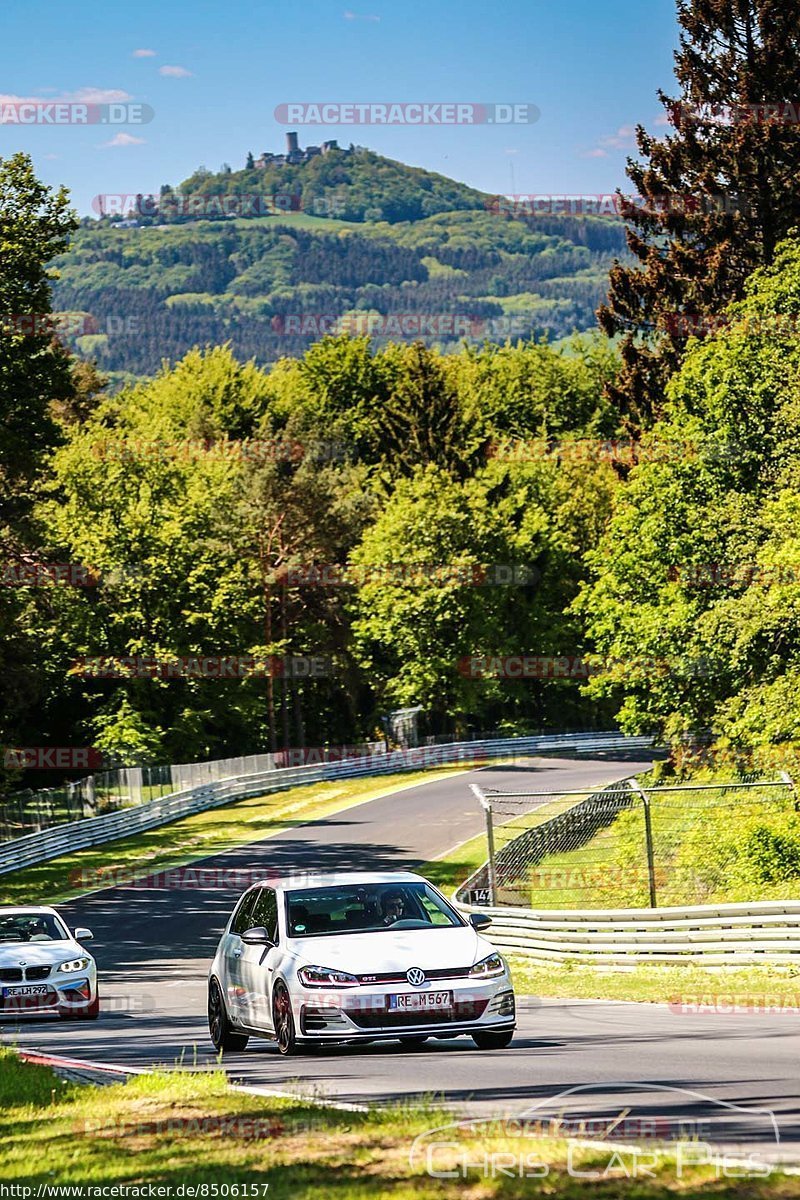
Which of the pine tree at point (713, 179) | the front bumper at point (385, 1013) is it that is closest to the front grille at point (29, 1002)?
the front bumper at point (385, 1013)

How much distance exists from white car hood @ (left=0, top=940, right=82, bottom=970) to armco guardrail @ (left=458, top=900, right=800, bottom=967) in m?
5.32

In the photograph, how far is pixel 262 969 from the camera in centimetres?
1356

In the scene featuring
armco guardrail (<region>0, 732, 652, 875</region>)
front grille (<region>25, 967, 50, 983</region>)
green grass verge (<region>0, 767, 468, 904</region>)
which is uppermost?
front grille (<region>25, 967, 50, 983</region>)

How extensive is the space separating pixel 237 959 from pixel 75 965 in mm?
6897

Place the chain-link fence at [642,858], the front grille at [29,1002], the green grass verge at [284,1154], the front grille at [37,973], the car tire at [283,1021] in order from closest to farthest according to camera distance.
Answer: the green grass verge at [284,1154] → the car tire at [283,1021] → the front grille at [29,1002] → the front grille at [37,973] → the chain-link fence at [642,858]

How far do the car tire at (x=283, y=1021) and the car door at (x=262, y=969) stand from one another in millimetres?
116

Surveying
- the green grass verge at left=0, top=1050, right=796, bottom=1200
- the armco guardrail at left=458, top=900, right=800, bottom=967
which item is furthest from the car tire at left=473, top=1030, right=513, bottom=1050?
the armco guardrail at left=458, top=900, right=800, bottom=967

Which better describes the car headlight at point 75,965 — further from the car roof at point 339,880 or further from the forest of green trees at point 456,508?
the forest of green trees at point 456,508

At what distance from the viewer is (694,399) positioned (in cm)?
4547

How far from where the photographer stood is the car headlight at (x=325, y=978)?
499 inches

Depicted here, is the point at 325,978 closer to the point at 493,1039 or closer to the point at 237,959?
the point at 493,1039

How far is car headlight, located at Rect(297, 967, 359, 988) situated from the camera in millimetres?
12672

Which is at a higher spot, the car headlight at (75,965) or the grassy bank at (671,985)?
the car headlight at (75,965)

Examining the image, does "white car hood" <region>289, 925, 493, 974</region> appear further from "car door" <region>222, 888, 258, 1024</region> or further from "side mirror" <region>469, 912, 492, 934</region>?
"car door" <region>222, 888, 258, 1024</region>
